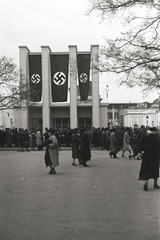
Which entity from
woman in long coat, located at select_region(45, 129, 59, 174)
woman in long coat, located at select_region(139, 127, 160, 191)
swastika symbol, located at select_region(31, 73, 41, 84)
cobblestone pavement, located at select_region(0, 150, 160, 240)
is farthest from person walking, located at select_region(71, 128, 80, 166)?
swastika symbol, located at select_region(31, 73, 41, 84)

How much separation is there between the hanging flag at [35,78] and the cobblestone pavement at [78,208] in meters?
22.9

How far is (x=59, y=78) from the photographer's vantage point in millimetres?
36531

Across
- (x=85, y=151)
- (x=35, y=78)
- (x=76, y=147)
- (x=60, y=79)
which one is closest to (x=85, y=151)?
(x=85, y=151)

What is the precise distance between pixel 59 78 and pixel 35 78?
9.13 feet

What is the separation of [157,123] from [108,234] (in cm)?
9095

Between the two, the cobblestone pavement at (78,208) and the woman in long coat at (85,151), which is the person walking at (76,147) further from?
the cobblestone pavement at (78,208)

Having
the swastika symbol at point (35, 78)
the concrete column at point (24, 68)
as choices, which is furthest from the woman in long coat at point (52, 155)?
the concrete column at point (24, 68)

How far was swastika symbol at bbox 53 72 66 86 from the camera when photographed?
3650 centimetres

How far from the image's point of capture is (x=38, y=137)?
26453 millimetres

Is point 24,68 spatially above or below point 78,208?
above

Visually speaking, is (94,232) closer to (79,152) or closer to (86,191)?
(86,191)

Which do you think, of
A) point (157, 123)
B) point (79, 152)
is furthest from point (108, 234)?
point (157, 123)

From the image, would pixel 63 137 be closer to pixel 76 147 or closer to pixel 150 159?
pixel 76 147

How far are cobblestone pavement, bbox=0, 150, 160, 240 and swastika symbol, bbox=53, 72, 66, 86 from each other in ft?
79.5
